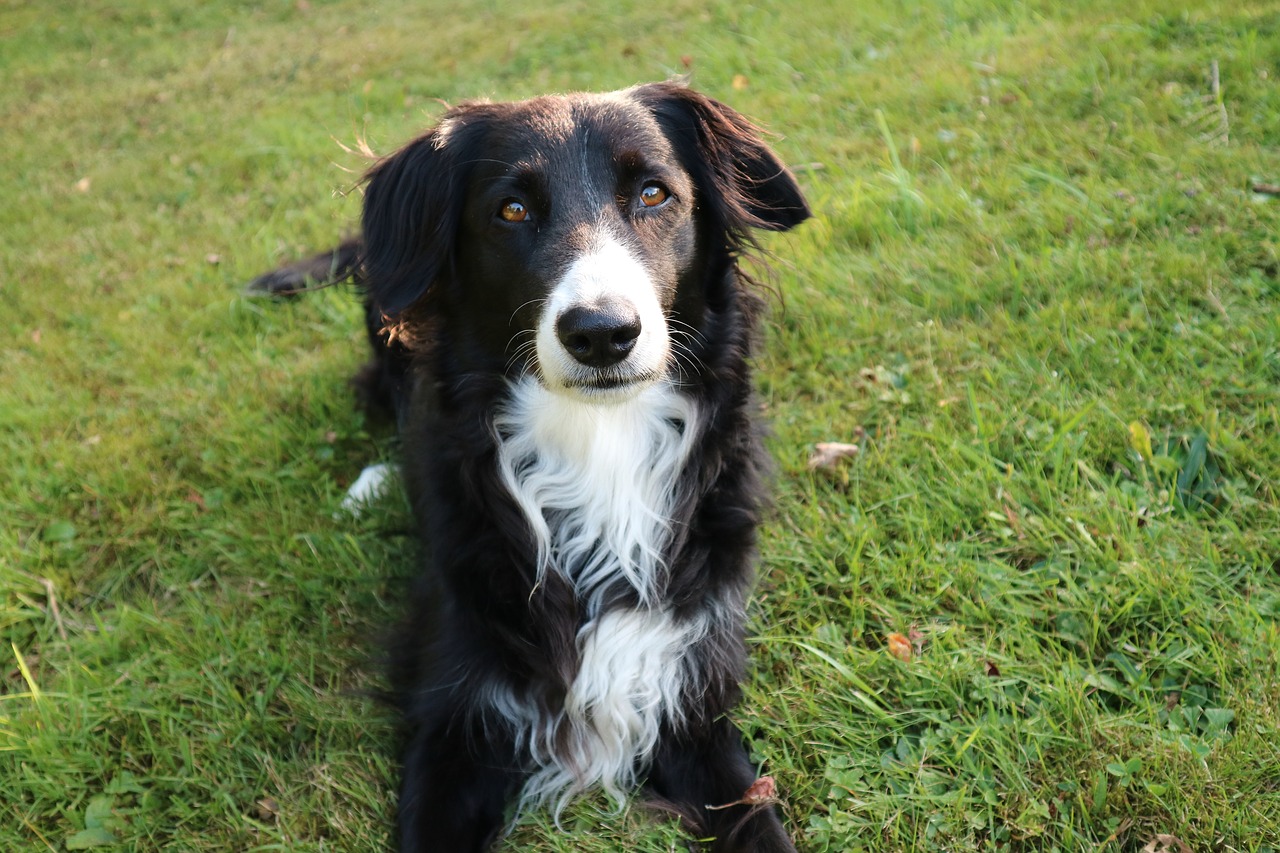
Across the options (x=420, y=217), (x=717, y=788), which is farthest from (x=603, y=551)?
(x=420, y=217)

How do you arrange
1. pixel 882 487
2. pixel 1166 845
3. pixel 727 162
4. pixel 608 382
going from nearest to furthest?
pixel 1166 845, pixel 608 382, pixel 727 162, pixel 882 487

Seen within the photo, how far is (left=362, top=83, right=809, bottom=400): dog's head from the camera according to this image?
2211 mm

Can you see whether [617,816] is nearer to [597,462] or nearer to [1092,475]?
[597,462]

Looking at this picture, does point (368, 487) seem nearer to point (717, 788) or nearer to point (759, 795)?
point (717, 788)

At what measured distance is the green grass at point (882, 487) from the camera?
2.34 metres

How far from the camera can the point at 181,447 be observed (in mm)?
3838

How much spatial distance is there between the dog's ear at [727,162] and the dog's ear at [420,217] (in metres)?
0.56

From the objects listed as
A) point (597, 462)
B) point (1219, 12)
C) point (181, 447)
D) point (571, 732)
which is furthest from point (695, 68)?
point (571, 732)

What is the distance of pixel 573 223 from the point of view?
2316 mm

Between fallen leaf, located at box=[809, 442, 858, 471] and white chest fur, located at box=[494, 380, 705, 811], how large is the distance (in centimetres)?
84

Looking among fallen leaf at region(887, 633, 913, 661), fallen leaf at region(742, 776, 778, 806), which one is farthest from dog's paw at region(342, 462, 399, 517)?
fallen leaf at region(887, 633, 913, 661)

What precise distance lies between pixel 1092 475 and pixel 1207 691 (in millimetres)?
781

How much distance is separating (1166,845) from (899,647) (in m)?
0.76

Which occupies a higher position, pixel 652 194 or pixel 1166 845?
pixel 652 194
